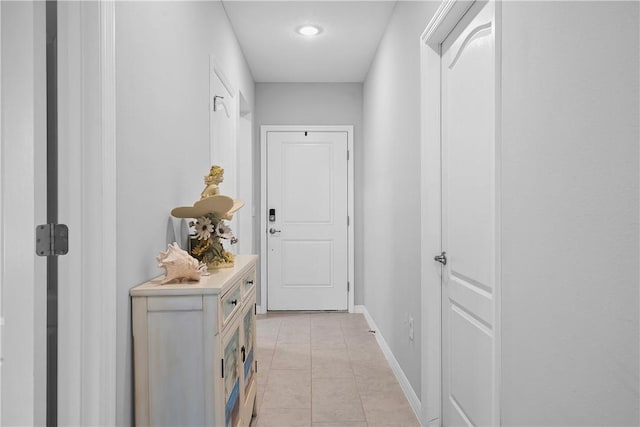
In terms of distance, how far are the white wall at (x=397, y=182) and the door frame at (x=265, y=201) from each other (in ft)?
1.62

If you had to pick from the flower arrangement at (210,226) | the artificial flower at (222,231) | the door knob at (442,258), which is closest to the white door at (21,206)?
the flower arrangement at (210,226)

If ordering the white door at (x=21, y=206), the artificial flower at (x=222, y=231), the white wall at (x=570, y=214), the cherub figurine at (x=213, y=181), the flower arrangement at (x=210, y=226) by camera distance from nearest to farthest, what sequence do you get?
the white wall at (x=570, y=214) → the white door at (x=21, y=206) → the flower arrangement at (x=210, y=226) → the artificial flower at (x=222, y=231) → the cherub figurine at (x=213, y=181)

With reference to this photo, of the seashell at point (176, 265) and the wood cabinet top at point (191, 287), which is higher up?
the seashell at point (176, 265)

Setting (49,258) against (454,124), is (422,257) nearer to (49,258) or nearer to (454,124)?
(454,124)

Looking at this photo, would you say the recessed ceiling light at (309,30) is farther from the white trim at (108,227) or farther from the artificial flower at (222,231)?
the white trim at (108,227)

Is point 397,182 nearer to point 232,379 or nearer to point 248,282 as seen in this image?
point 248,282

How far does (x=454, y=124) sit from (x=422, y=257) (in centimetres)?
72

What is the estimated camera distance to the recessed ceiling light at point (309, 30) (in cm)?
351

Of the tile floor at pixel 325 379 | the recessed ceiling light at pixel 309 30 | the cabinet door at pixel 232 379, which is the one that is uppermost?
the recessed ceiling light at pixel 309 30

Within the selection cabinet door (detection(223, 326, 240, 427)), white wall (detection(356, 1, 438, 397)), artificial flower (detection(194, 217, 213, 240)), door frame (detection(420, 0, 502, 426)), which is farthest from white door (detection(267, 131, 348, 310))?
cabinet door (detection(223, 326, 240, 427))

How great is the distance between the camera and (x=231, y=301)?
71.4 inches

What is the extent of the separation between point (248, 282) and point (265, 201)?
2742mm

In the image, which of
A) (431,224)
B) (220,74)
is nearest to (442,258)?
(431,224)

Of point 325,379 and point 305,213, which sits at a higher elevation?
point 305,213
